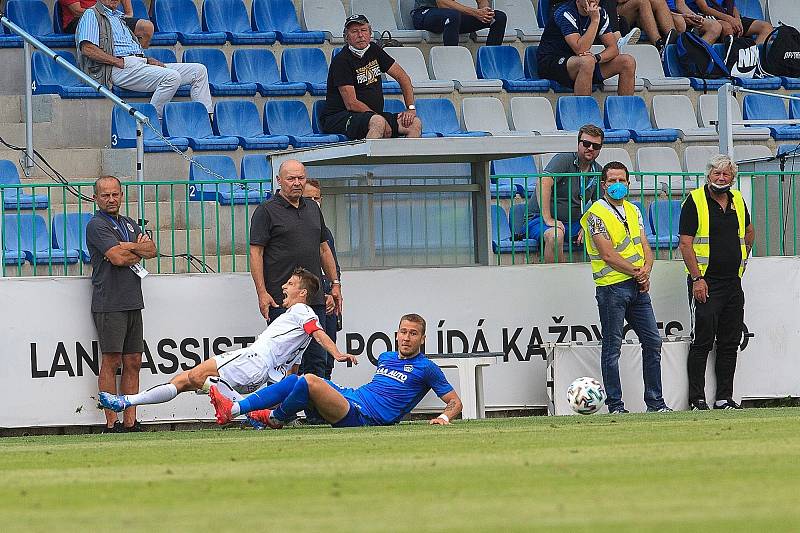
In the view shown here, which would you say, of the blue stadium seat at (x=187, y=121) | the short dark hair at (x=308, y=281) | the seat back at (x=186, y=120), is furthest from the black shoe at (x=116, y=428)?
the seat back at (x=186, y=120)

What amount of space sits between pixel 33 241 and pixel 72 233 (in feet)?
1.88

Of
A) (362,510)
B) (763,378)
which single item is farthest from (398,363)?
(362,510)

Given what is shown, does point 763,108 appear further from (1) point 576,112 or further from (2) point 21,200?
(2) point 21,200

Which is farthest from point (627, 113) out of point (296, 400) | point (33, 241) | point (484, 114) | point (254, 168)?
point (296, 400)

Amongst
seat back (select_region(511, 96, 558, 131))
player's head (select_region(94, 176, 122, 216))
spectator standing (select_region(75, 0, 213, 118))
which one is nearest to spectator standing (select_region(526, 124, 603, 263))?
player's head (select_region(94, 176, 122, 216))

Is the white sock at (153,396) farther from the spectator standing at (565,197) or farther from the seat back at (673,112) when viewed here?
the seat back at (673,112)

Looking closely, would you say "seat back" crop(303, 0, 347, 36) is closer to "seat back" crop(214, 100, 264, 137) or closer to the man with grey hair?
"seat back" crop(214, 100, 264, 137)

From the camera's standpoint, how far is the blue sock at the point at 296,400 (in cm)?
994

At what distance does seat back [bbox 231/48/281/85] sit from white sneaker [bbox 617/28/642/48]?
435cm

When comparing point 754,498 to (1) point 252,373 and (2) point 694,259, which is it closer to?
(1) point 252,373

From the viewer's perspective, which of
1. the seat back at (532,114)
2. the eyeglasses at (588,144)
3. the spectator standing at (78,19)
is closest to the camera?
the eyeglasses at (588,144)

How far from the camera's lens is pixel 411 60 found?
18672 mm

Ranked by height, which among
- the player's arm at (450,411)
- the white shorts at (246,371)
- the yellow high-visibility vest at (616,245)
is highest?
the yellow high-visibility vest at (616,245)

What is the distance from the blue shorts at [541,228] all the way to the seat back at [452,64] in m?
5.45
